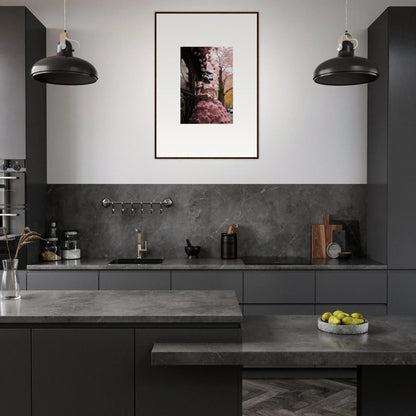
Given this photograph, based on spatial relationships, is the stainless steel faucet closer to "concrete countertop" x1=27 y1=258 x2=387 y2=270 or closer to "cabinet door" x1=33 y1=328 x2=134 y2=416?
"concrete countertop" x1=27 y1=258 x2=387 y2=270

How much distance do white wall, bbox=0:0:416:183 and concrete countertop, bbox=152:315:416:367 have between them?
2710 mm

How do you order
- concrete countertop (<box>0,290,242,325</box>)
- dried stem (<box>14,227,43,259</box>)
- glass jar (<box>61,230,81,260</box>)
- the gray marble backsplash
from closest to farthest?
concrete countertop (<box>0,290,242,325</box>), dried stem (<box>14,227,43,259</box>), glass jar (<box>61,230,81,260</box>), the gray marble backsplash

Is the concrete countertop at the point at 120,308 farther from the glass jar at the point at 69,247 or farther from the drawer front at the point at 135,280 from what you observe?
the glass jar at the point at 69,247

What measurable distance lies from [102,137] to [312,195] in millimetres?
2164

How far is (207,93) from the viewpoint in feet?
17.1

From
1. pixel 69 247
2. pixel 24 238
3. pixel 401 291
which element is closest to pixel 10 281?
pixel 24 238

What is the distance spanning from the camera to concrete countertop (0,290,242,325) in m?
2.57

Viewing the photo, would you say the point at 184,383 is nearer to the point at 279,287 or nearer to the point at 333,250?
the point at 279,287

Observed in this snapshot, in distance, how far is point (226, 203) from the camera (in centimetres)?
523

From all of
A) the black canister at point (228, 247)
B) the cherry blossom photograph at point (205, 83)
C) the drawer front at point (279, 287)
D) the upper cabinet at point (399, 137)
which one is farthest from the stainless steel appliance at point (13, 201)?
the upper cabinet at point (399, 137)

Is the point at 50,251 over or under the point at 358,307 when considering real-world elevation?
over

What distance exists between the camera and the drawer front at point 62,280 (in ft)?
14.9

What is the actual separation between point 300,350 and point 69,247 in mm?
3169

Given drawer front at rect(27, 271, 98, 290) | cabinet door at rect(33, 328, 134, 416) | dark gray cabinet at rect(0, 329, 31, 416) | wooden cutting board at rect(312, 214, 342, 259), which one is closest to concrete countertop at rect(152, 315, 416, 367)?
cabinet door at rect(33, 328, 134, 416)
